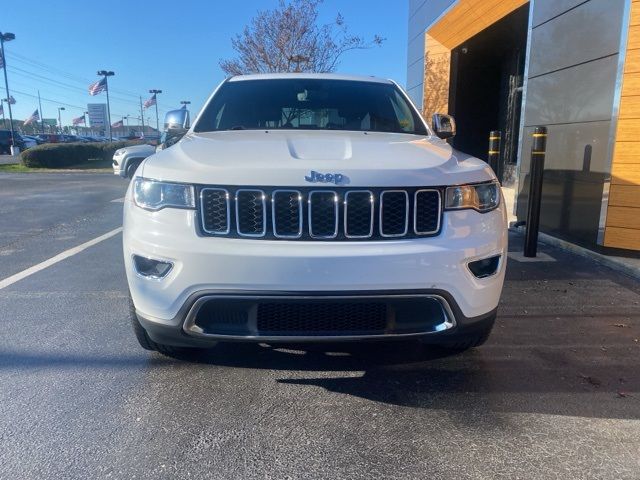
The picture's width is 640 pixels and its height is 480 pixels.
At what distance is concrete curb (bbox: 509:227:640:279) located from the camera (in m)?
5.25

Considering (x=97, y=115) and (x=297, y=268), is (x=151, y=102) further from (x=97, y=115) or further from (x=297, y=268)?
(x=297, y=268)

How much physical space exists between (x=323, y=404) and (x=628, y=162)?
466 cm

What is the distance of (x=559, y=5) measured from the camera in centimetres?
700

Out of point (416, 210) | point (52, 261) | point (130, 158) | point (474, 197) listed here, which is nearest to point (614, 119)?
point (474, 197)

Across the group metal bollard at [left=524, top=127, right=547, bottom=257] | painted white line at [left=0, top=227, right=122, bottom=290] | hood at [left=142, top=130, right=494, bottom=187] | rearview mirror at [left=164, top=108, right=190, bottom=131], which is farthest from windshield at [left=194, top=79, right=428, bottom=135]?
painted white line at [left=0, top=227, right=122, bottom=290]

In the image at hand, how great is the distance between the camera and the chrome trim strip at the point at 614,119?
18.1 ft

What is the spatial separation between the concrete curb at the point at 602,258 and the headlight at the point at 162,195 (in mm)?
4592

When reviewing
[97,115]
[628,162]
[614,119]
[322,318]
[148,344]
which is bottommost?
[148,344]

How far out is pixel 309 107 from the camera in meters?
4.04

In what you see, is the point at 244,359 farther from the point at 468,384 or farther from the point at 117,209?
the point at 117,209

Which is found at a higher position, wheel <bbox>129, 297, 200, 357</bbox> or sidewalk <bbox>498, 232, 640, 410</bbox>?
wheel <bbox>129, 297, 200, 357</bbox>

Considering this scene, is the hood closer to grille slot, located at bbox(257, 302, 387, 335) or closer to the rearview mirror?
grille slot, located at bbox(257, 302, 387, 335)

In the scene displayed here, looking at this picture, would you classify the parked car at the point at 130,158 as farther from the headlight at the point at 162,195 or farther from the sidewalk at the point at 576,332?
the headlight at the point at 162,195

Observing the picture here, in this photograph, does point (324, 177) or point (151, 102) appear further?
point (151, 102)
